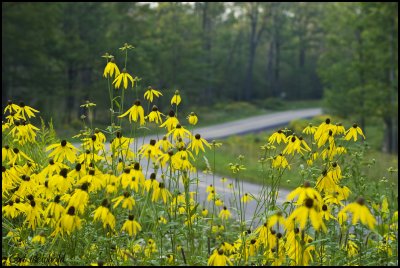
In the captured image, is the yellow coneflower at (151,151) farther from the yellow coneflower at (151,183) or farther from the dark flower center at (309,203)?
the dark flower center at (309,203)

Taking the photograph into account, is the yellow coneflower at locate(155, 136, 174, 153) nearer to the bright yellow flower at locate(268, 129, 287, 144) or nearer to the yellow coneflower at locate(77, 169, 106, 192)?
the yellow coneflower at locate(77, 169, 106, 192)

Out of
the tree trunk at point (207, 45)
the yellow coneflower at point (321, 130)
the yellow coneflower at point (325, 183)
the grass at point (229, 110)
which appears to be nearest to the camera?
the yellow coneflower at point (325, 183)

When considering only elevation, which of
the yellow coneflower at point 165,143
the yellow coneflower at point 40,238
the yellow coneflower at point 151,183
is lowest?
the yellow coneflower at point 40,238

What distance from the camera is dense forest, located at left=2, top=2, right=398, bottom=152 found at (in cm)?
1950

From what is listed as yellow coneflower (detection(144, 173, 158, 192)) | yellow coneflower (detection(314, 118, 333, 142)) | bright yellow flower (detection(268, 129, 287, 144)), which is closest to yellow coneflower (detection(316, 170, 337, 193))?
yellow coneflower (detection(314, 118, 333, 142))

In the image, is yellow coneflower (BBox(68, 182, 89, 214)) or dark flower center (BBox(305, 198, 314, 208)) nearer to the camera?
dark flower center (BBox(305, 198, 314, 208))

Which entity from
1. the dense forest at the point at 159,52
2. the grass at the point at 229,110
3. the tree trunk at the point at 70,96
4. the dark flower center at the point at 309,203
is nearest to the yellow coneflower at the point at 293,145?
the dark flower center at the point at 309,203

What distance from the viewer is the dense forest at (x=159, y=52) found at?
19500 millimetres

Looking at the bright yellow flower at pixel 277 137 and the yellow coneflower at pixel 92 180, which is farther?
the bright yellow flower at pixel 277 137

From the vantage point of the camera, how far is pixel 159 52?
28.8 meters

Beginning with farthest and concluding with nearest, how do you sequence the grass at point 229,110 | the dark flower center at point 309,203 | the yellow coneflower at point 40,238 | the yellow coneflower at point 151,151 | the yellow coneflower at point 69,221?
the grass at point 229,110, the yellow coneflower at point 151,151, the yellow coneflower at point 40,238, the yellow coneflower at point 69,221, the dark flower center at point 309,203

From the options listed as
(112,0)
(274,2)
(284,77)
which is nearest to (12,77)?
(112,0)

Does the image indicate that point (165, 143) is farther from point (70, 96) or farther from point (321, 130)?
point (70, 96)

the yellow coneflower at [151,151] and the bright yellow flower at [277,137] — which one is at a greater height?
the bright yellow flower at [277,137]
